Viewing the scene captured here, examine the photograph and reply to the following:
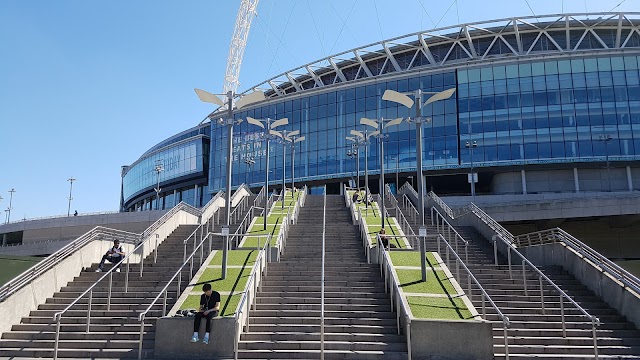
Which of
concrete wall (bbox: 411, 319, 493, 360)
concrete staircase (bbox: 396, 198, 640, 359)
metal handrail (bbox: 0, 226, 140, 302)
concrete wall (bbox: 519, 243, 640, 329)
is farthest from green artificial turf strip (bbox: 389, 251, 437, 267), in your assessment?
metal handrail (bbox: 0, 226, 140, 302)

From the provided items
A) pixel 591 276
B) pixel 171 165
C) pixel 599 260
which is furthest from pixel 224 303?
pixel 171 165

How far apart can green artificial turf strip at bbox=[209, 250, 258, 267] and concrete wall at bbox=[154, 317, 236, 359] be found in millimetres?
4205

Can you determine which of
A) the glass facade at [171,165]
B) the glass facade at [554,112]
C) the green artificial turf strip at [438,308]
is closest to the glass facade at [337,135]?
the glass facade at [554,112]

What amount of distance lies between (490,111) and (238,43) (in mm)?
53934

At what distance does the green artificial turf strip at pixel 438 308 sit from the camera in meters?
10.4

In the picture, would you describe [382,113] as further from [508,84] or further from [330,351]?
[330,351]

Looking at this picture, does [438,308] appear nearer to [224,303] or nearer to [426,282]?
[426,282]

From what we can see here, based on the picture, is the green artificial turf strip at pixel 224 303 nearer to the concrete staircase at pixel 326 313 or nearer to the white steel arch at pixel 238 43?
the concrete staircase at pixel 326 313

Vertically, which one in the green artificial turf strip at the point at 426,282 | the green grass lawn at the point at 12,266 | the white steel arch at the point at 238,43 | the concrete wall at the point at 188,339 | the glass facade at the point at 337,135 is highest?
the white steel arch at the point at 238,43

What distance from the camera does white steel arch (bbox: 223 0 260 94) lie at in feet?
304

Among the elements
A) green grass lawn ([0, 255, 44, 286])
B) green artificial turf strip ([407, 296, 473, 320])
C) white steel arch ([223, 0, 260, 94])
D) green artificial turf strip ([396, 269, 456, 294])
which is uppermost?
white steel arch ([223, 0, 260, 94])

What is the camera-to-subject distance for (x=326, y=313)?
1181 centimetres

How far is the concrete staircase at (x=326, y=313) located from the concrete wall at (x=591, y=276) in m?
5.17

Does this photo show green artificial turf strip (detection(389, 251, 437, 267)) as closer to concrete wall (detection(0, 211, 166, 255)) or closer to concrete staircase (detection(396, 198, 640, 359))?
concrete staircase (detection(396, 198, 640, 359))
